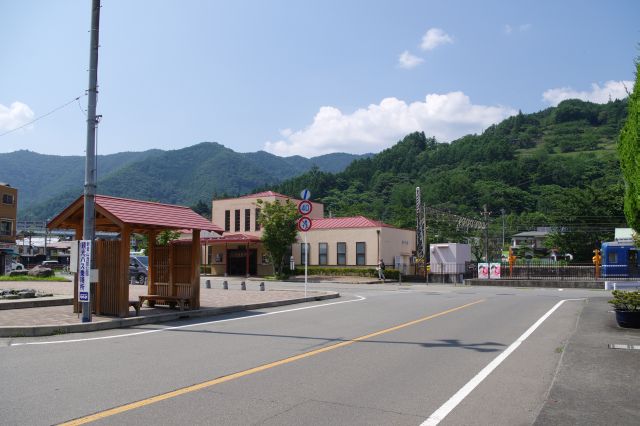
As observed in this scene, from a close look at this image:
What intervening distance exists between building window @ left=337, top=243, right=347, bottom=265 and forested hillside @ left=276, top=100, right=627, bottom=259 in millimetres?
26215

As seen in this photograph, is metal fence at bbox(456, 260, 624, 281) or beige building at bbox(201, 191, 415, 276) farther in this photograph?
beige building at bbox(201, 191, 415, 276)

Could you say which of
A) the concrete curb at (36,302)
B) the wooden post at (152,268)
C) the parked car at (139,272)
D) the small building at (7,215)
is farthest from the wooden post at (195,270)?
the small building at (7,215)

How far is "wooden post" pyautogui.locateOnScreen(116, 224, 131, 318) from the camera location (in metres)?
13.3

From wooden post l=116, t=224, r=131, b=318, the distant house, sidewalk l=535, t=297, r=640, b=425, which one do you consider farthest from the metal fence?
the distant house

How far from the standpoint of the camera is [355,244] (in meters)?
44.9

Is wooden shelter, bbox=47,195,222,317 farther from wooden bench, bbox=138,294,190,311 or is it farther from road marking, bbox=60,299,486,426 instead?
road marking, bbox=60,299,486,426

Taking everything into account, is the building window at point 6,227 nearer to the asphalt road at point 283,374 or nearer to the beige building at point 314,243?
the beige building at point 314,243

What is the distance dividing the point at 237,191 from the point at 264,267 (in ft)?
401

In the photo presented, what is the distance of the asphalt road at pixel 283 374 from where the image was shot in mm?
5641

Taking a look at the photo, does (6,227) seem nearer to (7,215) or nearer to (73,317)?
(7,215)

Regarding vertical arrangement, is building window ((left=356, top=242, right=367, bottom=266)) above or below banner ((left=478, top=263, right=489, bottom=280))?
above

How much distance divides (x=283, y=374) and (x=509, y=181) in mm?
97930

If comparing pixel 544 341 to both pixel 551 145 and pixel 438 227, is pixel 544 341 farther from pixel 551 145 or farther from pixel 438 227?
pixel 551 145

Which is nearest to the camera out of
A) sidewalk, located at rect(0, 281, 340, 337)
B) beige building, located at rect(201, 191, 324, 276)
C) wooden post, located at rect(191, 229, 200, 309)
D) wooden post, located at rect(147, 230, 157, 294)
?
sidewalk, located at rect(0, 281, 340, 337)
